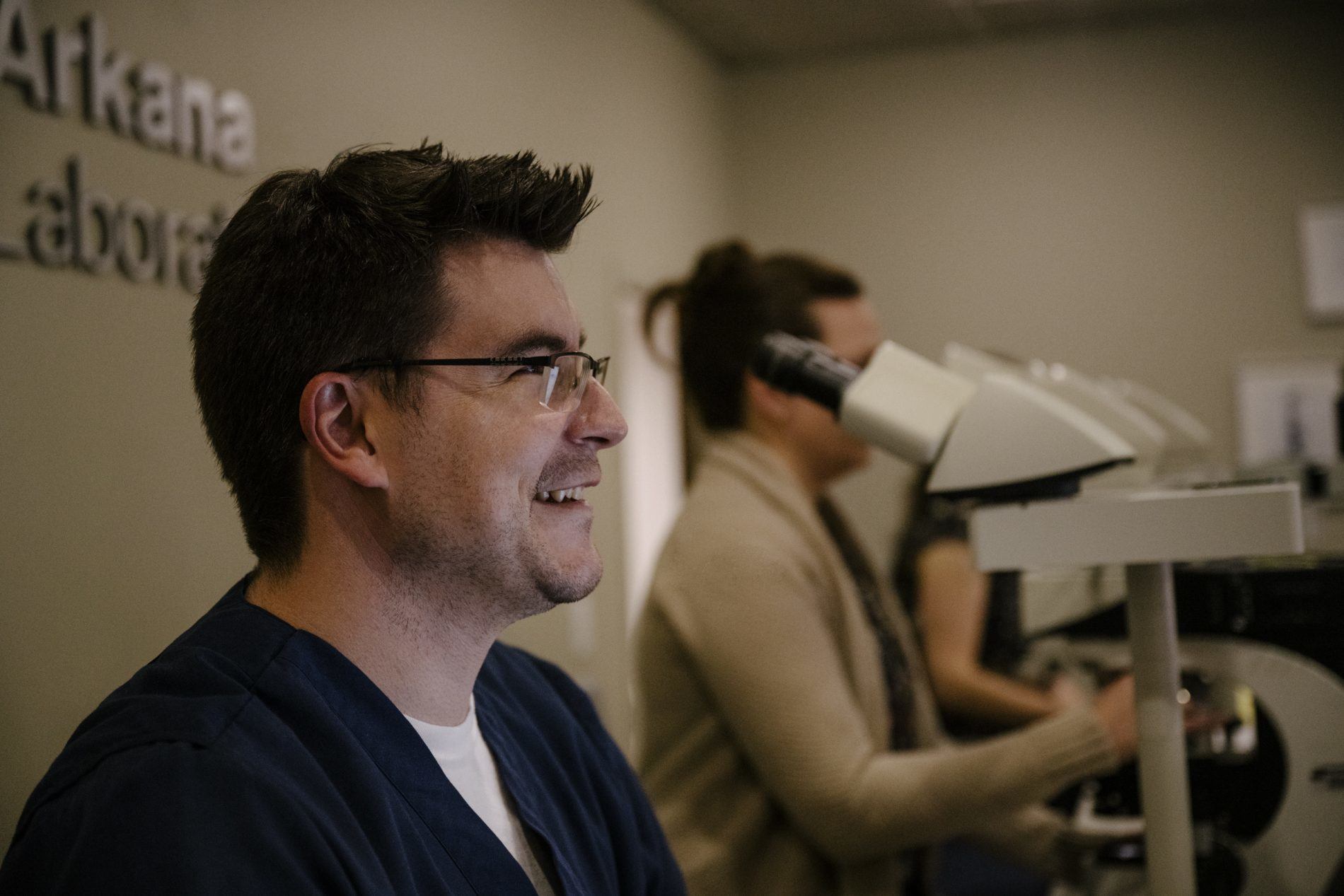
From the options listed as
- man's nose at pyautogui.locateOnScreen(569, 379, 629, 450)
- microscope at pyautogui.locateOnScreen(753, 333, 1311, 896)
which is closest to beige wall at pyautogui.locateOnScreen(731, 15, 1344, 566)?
microscope at pyautogui.locateOnScreen(753, 333, 1311, 896)

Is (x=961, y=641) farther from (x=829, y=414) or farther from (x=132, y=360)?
(x=132, y=360)

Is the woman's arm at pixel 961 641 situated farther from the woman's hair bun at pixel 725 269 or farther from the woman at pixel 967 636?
the woman's hair bun at pixel 725 269

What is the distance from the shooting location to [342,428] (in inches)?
41.1

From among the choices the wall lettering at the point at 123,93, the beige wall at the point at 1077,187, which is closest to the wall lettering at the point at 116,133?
the wall lettering at the point at 123,93

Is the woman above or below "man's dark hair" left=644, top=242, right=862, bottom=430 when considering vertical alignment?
below

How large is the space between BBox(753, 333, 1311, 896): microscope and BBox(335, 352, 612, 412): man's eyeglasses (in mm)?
355

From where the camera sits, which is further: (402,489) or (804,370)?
(804,370)

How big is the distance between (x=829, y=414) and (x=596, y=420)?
0.80 m

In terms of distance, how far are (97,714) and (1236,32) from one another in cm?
480

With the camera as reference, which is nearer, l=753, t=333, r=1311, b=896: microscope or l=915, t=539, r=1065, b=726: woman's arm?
l=753, t=333, r=1311, b=896: microscope

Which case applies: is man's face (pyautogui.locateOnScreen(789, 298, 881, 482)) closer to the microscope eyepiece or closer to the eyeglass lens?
the microscope eyepiece

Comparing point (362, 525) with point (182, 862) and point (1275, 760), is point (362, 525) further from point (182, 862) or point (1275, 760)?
point (1275, 760)

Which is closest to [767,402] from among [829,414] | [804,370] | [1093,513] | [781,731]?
[829,414]

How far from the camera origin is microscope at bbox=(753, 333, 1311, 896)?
3.87ft
